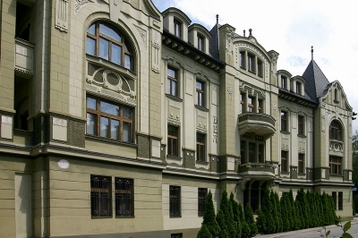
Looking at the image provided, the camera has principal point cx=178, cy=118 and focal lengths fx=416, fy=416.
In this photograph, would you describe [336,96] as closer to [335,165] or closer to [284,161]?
[335,165]

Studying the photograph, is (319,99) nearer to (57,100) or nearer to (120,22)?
(120,22)

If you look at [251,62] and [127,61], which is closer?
[127,61]

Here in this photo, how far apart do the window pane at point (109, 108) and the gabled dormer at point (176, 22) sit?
21.7 ft

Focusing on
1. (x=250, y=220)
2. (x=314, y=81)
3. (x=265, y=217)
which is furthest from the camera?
(x=314, y=81)

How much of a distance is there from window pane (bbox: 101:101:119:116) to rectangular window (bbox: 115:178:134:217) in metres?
2.85

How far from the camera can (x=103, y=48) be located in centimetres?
1791

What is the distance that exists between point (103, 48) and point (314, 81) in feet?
79.0

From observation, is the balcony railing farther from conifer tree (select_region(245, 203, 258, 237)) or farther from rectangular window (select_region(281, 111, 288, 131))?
conifer tree (select_region(245, 203, 258, 237))

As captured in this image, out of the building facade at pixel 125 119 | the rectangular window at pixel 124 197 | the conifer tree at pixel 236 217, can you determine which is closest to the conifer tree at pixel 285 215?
the building facade at pixel 125 119

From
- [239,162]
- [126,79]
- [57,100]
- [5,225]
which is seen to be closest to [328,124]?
[239,162]

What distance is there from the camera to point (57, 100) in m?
15.5

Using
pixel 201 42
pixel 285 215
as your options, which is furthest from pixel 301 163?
pixel 201 42

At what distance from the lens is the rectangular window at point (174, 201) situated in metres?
21.4

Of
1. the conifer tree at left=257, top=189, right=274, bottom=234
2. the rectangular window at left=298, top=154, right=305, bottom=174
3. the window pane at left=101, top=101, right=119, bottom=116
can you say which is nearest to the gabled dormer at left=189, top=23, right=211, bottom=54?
the window pane at left=101, top=101, right=119, bottom=116
